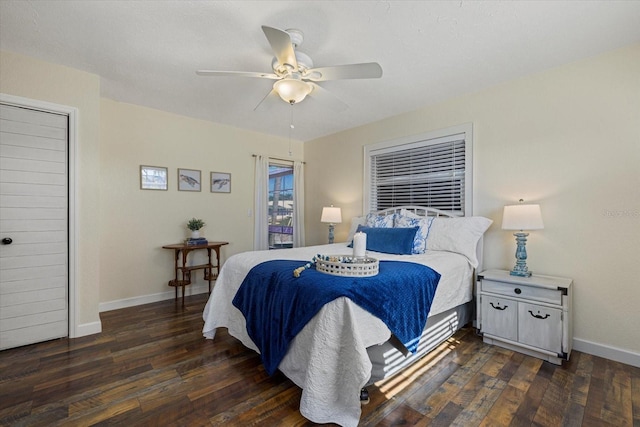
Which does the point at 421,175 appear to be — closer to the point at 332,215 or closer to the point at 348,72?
the point at 332,215

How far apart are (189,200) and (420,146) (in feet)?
10.8

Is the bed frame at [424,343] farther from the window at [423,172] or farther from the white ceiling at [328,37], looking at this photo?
the white ceiling at [328,37]

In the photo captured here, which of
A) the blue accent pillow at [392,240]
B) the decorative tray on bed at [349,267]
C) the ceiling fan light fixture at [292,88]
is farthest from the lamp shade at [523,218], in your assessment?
the ceiling fan light fixture at [292,88]

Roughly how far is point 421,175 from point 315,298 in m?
2.59

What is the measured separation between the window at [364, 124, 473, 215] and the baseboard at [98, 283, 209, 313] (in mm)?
2748

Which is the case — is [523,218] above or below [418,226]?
above

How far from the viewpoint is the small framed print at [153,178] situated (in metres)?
3.80

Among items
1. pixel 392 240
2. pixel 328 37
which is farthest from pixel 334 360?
pixel 328 37

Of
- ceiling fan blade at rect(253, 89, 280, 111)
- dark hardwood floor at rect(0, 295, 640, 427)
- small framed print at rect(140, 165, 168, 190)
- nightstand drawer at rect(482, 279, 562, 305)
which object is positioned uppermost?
ceiling fan blade at rect(253, 89, 280, 111)

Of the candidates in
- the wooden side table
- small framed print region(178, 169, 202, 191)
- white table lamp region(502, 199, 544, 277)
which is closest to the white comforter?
white table lamp region(502, 199, 544, 277)

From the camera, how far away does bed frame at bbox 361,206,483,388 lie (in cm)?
186

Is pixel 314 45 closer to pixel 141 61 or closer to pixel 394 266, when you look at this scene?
pixel 141 61

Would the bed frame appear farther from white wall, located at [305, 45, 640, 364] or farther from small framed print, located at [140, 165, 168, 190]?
small framed print, located at [140, 165, 168, 190]

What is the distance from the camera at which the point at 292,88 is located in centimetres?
231
